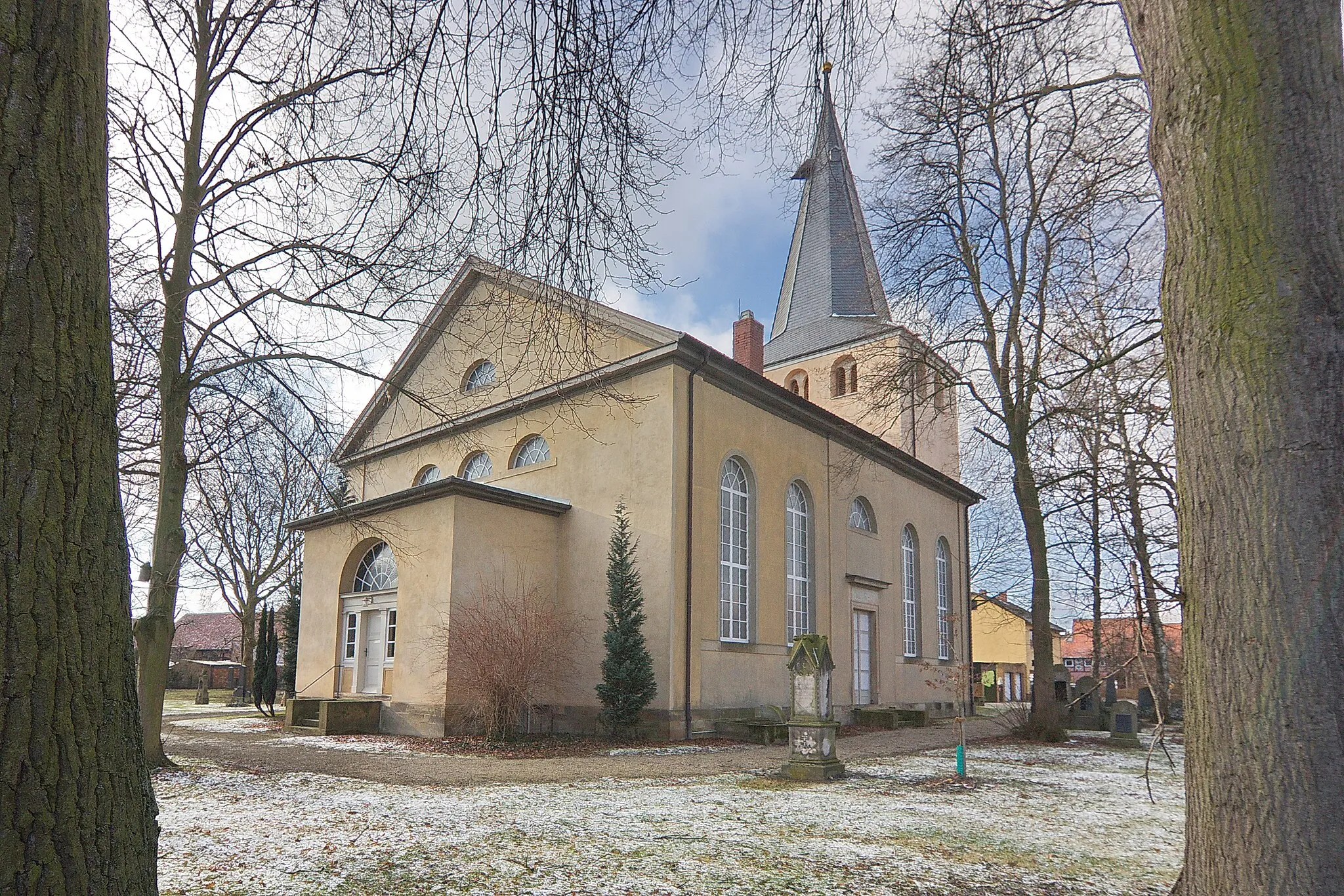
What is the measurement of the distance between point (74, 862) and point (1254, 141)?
4.31 m

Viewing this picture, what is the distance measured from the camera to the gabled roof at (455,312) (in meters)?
5.78

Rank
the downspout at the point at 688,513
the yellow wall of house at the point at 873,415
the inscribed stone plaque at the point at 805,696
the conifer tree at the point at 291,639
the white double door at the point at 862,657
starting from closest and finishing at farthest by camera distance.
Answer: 1. the inscribed stone plaque at the point at 805,696
2. the downspout at the point at 688,513
3. the conifer tree at the point at 291,639
4. the white double door at the point at 862,657
5. the yellow wall of house at the point at 873,415

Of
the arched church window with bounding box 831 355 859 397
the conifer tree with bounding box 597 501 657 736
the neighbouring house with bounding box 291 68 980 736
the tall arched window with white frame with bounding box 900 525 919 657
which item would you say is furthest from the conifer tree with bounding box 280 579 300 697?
the arched church window with bounding box 831 355 859 397

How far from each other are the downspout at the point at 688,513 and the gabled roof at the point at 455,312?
1049 mm

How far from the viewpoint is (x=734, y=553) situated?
18844 mm

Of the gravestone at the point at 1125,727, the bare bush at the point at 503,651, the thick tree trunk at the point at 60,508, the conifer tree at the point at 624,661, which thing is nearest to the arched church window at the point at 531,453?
the bare bush at the point at 503,651

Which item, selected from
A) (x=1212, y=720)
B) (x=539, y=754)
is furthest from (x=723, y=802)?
(x=1212, y=720)

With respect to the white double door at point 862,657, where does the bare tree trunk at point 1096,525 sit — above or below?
above

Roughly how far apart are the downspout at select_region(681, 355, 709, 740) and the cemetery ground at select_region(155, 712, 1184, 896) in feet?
7.91

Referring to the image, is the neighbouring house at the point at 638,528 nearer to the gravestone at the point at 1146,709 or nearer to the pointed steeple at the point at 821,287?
the gravestone at the point at 1146,709

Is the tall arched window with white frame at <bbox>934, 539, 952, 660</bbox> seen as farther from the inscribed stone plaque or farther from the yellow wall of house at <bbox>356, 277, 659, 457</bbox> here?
the inscribed stone plaque

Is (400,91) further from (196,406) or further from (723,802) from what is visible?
(196,406)

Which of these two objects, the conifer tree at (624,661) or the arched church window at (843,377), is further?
the arched church window at (843,377)

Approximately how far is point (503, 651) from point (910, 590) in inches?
599
